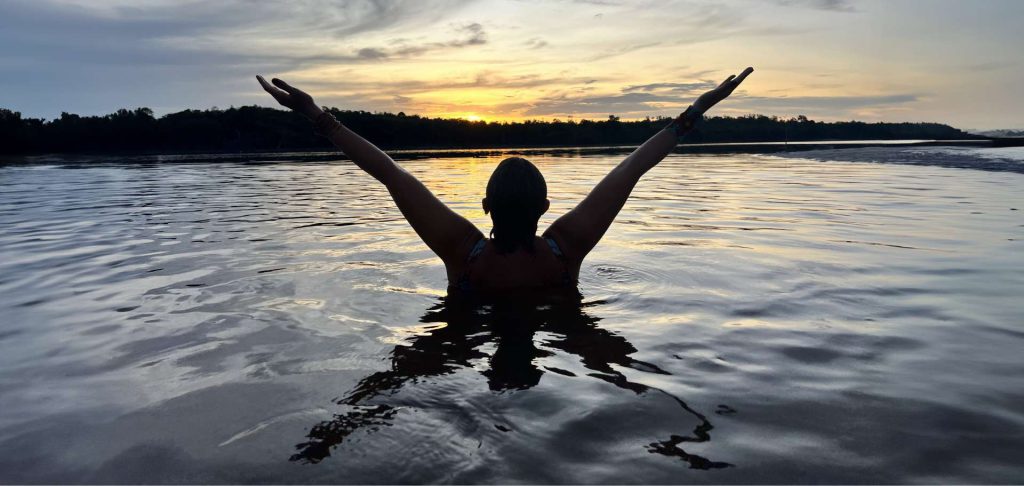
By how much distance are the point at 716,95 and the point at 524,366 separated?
2.56m

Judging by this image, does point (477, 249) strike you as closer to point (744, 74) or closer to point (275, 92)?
point (275, 92)

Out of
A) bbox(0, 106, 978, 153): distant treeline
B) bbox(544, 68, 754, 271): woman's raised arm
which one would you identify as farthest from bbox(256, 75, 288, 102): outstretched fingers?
bbox(0, 106, 978, 153): distant treeline

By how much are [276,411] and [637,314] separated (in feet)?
9.00

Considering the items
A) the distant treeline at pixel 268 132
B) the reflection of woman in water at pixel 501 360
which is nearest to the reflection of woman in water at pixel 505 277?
the reflection of woman in water at pixel 501 360

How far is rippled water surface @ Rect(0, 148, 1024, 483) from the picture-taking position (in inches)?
95.0

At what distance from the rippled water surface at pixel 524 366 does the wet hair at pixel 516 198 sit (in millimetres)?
736

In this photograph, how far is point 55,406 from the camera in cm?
305

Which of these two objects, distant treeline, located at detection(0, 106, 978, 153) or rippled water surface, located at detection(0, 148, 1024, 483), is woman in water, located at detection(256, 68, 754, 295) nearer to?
rippled water surface, located at detection(0, 148, 1024, 483)

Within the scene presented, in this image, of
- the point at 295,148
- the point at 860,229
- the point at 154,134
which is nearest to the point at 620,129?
the point at 295,148

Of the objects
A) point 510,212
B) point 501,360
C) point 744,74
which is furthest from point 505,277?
point 744,74

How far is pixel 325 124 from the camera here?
12.9ft

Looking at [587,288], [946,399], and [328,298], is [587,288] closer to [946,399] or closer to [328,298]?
[328,298]

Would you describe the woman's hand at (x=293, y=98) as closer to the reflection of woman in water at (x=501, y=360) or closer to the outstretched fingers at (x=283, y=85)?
the outstretched fingers at (x=283, y=85)

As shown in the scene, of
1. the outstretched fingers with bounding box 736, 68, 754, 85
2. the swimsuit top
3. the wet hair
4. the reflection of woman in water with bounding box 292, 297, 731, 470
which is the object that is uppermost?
the outstretched fingers with bounding box 736, 68, 754, 85
